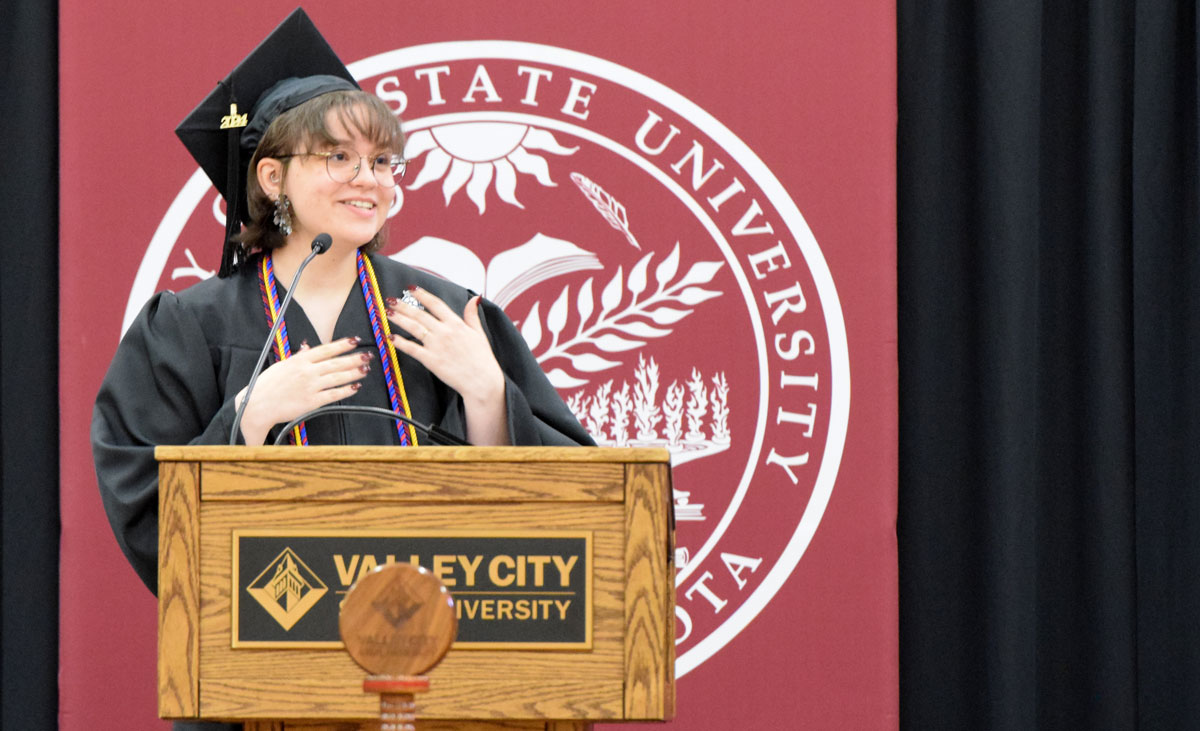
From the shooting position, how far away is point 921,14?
320 cm

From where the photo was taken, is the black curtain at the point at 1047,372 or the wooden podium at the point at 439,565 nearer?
the wooden podium at the point at 439,565

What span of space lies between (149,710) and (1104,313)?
7.27ft

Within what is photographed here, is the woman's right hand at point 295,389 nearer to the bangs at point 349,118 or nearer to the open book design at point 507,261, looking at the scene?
the bangs at point 349,118

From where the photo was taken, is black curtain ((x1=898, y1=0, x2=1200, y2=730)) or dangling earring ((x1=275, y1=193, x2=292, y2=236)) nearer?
dangling earring ((x1=275, y1=193, x2=292, y2=236))

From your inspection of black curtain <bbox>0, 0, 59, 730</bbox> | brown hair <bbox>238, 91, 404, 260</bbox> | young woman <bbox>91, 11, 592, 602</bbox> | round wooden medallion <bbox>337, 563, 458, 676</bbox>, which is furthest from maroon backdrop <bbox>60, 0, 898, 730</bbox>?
round wooden medallion <bbox>337, 563, 458, 676</bbox>

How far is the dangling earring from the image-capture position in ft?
7.04

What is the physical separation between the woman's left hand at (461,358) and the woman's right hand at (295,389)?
5.9 inches

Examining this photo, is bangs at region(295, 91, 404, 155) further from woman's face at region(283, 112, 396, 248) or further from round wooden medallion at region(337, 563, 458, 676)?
round wooden medallion at region(337, 563, 458, 676)

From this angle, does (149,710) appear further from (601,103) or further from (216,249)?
(601,103)

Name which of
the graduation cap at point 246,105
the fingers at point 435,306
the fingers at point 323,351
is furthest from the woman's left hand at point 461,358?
the graduation cap at point 246,105

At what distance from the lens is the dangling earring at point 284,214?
7.04ft

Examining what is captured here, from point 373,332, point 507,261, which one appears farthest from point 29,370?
point 373,332

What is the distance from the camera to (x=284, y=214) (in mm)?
2156

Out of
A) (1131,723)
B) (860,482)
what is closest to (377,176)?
(860,482)
